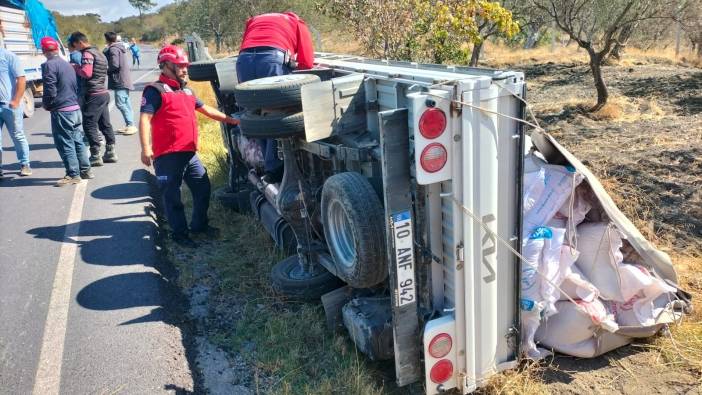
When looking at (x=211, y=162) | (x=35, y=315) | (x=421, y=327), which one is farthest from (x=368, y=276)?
(x=211, y=162)

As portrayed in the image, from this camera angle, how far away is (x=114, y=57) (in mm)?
9578

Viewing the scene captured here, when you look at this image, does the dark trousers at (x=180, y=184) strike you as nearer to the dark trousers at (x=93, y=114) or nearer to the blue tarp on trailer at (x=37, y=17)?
the dark trousers at (x=93, y=114)

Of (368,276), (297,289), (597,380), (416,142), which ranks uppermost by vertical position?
(416,142)

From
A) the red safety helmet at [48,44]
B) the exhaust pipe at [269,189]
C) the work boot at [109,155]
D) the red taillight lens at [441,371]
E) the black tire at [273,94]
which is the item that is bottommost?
the red taillight lens at [441,371]

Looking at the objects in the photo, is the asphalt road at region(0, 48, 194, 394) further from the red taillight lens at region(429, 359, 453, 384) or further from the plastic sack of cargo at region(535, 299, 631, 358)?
the plastic sack of cargo at region(535, 299, 631, 358)

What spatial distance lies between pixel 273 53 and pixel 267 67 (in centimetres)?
13

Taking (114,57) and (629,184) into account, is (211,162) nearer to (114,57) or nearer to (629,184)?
(114,57)

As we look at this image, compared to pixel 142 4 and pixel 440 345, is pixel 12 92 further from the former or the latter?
pixel 142 4

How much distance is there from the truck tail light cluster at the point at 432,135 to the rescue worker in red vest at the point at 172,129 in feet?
10.0

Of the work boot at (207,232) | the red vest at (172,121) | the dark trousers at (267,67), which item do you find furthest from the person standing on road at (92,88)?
the dark trousers at (267,67)

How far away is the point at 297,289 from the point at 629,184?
426 cm

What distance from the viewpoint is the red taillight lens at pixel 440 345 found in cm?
294

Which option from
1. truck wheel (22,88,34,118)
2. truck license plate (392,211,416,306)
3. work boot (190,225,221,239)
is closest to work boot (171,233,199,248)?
work boot (190,225,221,239)

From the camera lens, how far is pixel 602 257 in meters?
3.61
